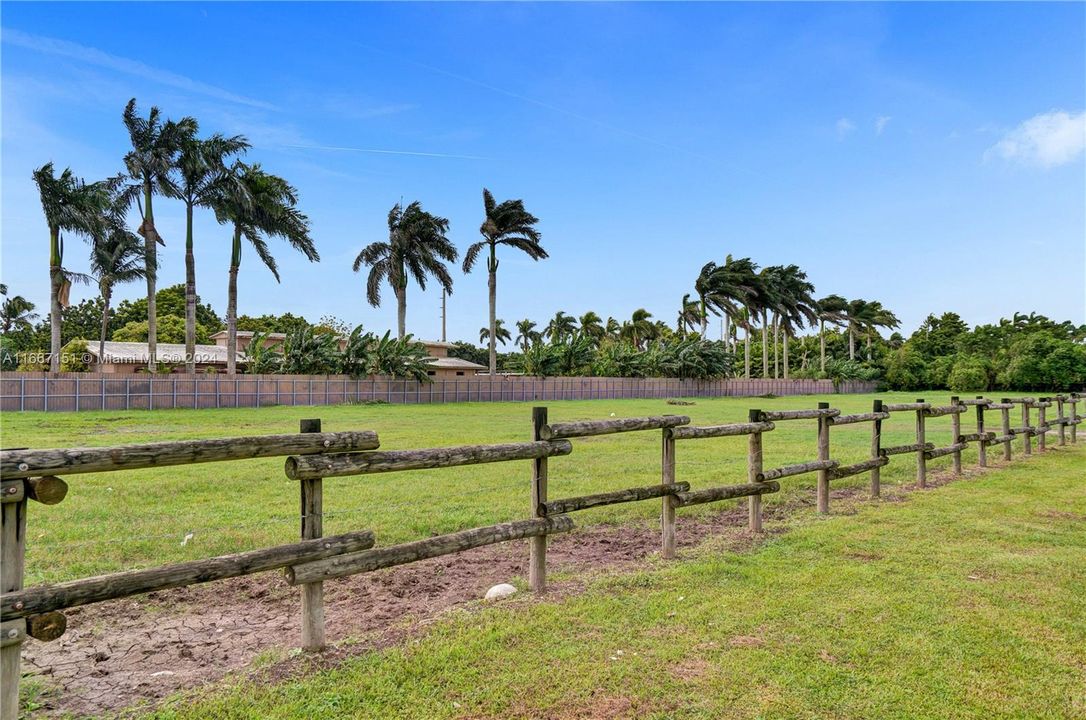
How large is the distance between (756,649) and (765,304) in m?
65.7

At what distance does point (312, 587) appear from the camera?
3.57 meters

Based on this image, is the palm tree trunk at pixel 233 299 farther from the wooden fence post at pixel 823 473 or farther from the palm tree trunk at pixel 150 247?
the wooden fence post at pixel 823 473

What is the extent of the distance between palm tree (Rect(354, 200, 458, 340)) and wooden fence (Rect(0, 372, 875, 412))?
6971 mm

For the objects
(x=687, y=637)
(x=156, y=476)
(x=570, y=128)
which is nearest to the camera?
(x=687, y=637)

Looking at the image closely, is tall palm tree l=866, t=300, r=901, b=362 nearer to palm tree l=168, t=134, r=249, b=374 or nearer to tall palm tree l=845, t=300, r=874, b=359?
tall palm tree l=845, t=300, r=874, b=359

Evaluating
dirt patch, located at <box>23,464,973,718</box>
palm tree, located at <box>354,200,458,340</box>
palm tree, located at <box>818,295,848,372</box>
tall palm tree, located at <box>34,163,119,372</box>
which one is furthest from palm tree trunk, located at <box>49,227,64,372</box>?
Result: palm tree, located at <box>818,295,848,372</box>

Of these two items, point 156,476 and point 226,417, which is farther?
point 226,417

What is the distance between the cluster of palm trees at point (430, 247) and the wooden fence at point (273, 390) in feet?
13.3

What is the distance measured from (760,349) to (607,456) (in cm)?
8122

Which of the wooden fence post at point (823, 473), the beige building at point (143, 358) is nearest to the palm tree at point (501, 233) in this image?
the beige building at point (143, 358)

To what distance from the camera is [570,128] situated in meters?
26.4

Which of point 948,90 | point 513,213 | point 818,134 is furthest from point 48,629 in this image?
point 513,213

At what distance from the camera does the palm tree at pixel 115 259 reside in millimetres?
39688

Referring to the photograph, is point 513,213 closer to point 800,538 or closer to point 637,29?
point 637,29
